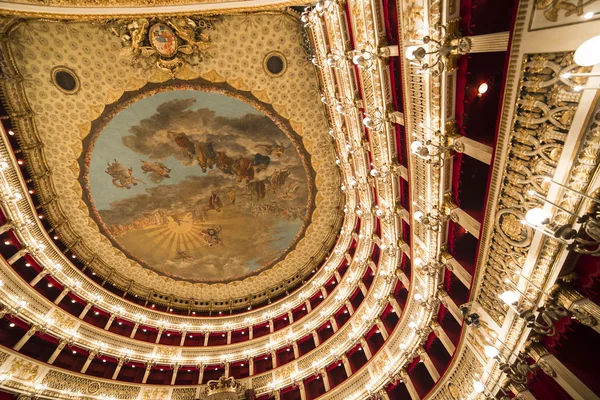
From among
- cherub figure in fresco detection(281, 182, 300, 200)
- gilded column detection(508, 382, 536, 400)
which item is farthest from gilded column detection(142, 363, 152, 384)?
gilded column detection(508, 382, 536, 400)

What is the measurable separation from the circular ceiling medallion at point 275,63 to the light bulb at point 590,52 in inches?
595

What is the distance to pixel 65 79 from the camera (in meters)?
14.6

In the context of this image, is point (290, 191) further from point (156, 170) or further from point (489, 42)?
point (489, 42)

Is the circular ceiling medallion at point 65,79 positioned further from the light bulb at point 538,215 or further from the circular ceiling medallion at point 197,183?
the light bulb at point 538,215

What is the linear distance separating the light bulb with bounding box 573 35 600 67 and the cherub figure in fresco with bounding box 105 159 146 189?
2167 cm

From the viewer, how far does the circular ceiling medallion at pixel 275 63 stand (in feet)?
49.6

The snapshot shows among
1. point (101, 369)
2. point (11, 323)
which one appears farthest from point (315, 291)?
point (11, 323)

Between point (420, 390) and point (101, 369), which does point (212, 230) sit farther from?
point (420, 390)

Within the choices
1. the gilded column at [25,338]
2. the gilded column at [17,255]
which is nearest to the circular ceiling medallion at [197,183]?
the gilded column at [17,255]

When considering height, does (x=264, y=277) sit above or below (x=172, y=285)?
below

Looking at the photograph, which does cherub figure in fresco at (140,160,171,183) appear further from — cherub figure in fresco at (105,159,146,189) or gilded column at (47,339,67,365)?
gilded column at (47,339,67,365)

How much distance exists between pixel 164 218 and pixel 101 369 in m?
11.3

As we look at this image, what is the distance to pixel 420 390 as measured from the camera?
11.2 metres

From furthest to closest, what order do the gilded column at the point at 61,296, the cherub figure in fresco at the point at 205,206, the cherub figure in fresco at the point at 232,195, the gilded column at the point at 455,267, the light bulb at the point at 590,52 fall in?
the cherub figure in fresco at the point at 205,206, the cherub figure in fresco at the point at 232,195, the gilded column at the point at 61,296, the gilded column at the point at 455,267, the light bulb at the point at 590,52
